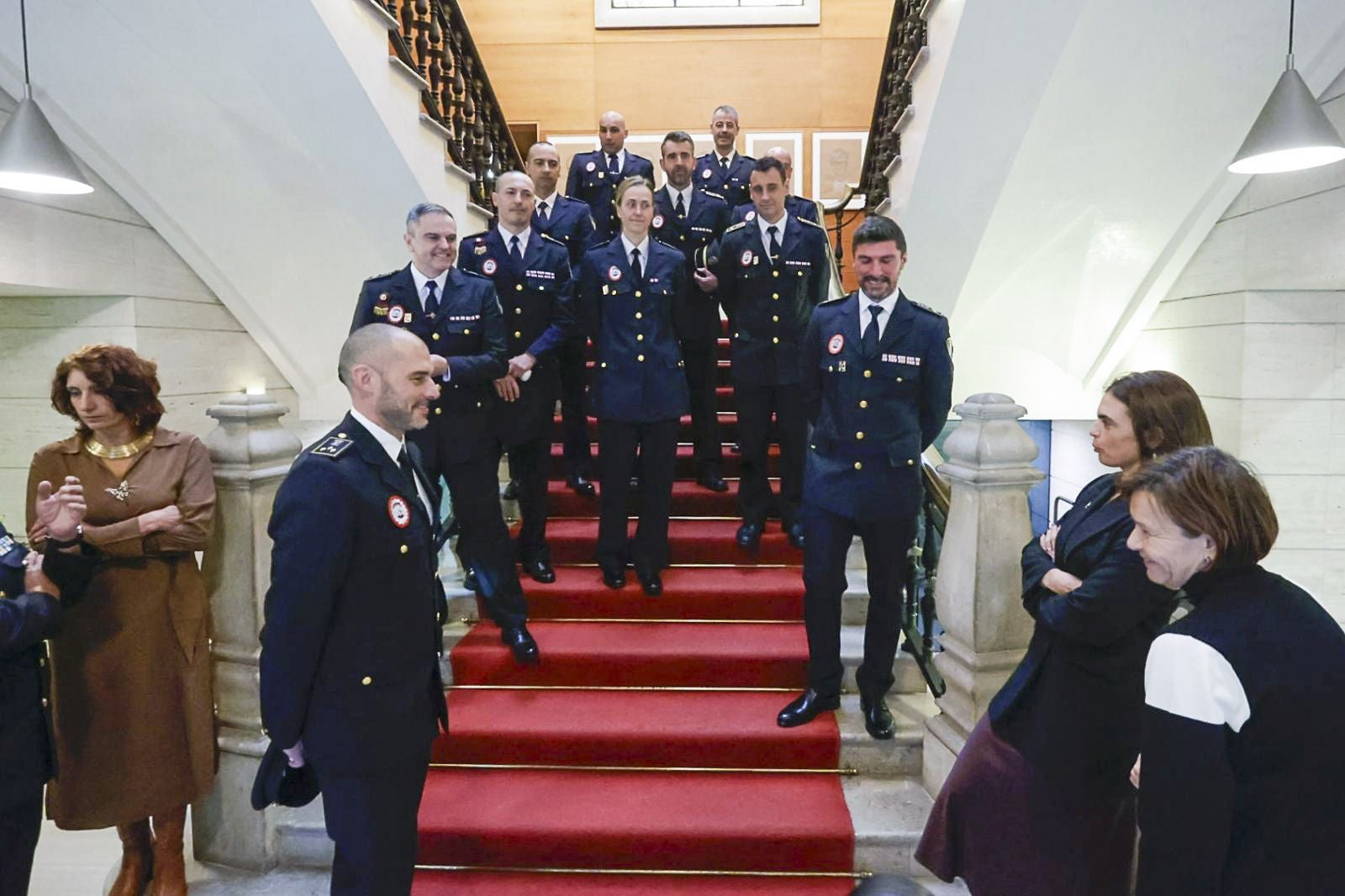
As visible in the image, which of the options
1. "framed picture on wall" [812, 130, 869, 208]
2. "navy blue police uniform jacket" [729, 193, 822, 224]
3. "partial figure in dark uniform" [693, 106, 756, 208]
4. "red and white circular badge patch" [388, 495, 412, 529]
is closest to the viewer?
"red and white circular badge patch" [388, 495, 412, 529]

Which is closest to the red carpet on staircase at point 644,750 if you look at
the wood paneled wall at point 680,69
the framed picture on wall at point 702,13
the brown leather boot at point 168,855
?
the brown leather boot at point 168,855

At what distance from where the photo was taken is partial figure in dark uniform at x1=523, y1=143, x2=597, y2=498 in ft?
13.2

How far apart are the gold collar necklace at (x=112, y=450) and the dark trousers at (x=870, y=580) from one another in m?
1.99

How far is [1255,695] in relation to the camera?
1077 millimetres

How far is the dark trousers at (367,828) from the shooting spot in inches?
69.2

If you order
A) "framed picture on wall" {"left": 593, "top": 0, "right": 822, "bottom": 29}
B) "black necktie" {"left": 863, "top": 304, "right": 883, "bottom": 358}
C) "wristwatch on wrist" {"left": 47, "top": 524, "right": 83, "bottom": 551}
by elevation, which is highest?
"framed picture on wall" {"left": 593, "top": 0, "right": 822, "bottom": 29}

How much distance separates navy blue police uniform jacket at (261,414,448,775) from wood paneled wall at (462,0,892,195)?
6.85 meters

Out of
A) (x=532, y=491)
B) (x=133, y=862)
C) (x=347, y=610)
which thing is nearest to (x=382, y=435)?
(x=347, y=610)

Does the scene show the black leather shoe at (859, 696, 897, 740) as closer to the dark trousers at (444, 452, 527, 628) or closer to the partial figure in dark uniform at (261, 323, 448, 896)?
the dark trousers at (444, 452, 527, 628)


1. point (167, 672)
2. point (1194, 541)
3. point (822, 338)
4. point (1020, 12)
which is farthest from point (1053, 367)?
point (167, 672)

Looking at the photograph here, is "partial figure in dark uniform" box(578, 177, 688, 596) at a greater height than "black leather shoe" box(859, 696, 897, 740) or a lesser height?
greater

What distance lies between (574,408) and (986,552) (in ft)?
7.17

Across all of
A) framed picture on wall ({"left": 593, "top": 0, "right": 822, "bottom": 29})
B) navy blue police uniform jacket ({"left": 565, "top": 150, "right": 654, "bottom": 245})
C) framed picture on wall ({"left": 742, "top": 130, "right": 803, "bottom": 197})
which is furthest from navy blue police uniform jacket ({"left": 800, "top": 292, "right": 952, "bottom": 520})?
framed picture on wall ({"left": 593, "top": 0, "right": 822, "bottom": 29})

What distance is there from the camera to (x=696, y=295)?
4090mm
